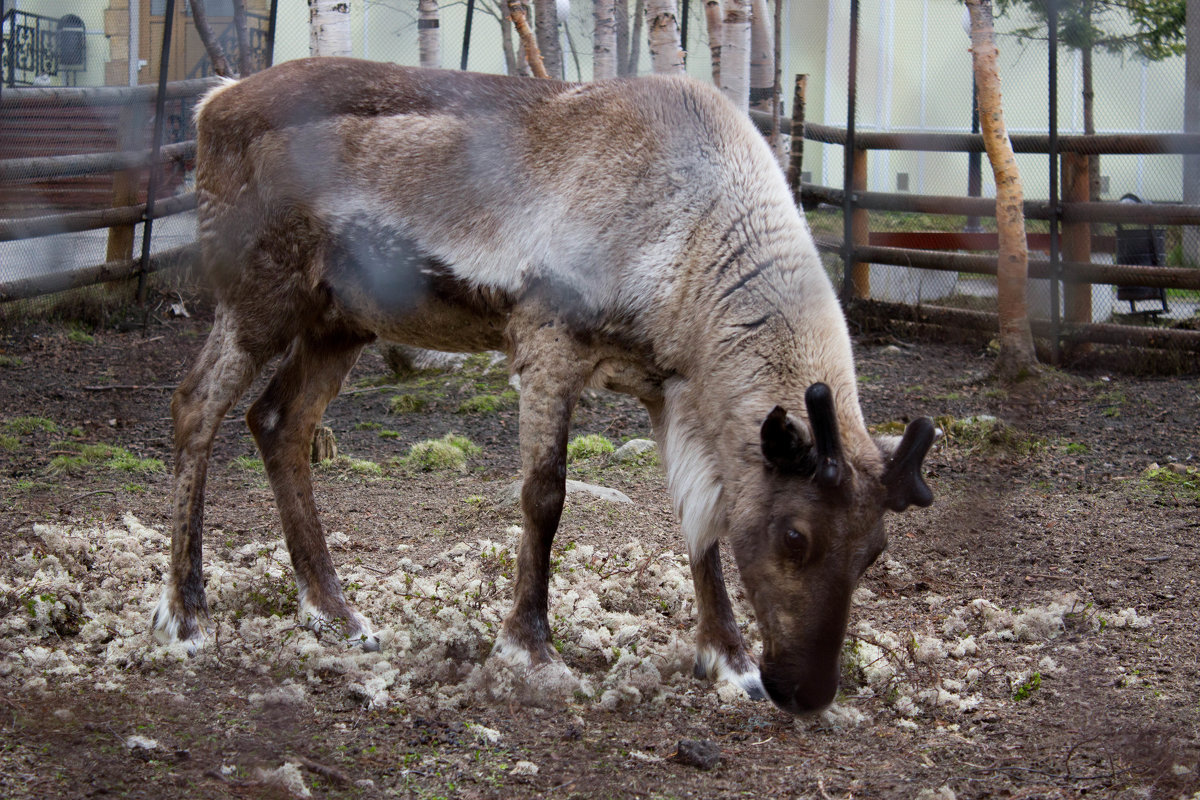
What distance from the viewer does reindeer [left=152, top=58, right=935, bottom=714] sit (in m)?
2.73

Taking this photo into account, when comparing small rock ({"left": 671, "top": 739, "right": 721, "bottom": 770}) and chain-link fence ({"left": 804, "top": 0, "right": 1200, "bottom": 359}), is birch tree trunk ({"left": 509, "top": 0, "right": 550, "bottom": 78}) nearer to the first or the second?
chain-link fence ({"left": 804, "top": 0, "right": 1200, "bottom": 359})

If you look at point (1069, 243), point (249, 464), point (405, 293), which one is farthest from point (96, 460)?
point (1069, 243)

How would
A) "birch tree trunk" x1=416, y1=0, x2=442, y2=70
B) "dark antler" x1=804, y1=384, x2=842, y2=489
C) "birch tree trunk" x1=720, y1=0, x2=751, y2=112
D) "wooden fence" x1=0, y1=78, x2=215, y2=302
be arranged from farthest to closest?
"birch tree trunk" x1=416, y1=0, x2=442, y2=70
"birch tree trunk" x1=720, y1=0, x2=751, y2=112
"dark antler" x1=804, y1=384, x2=842, y2=489
"wooden fence" x1=0, y1=78, x2=215, y2=302

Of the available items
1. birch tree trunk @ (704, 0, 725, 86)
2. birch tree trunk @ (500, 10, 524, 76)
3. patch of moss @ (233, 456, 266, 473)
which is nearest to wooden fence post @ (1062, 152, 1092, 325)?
birch tree trunk @ (704, 0, 725, 86)

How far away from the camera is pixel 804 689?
2627 mm

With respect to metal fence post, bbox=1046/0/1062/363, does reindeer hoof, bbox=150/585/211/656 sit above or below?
below

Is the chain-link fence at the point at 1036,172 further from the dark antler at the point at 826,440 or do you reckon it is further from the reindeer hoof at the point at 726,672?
the reindeer hoof at the point at 726,672

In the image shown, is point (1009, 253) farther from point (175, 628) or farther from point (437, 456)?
point (175, 628)

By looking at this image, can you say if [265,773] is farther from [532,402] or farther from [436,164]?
[436,164]

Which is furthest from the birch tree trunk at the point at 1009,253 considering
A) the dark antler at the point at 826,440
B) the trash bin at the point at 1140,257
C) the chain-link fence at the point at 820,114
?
the dark antler at the point at 826,440

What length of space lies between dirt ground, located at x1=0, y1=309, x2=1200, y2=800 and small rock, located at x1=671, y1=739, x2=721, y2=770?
0.01 m

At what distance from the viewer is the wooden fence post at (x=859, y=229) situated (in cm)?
910

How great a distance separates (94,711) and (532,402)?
1370 millimetres

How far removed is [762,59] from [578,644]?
548 centimetres
